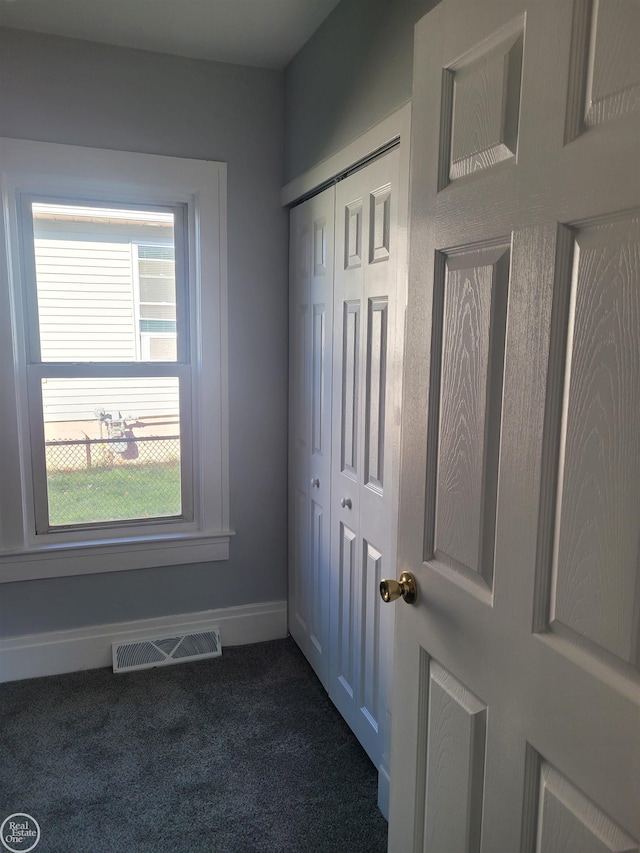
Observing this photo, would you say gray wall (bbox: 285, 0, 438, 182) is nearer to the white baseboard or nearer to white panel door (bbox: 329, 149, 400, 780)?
white panel door (bbox: 329, 149, 400, 780)

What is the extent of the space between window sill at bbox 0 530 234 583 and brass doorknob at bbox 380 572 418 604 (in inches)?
63.6

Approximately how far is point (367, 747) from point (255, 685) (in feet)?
1.99

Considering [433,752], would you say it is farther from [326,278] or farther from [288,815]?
[326,278]

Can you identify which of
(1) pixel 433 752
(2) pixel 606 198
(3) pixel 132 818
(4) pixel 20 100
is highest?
(4) pixel 20 100

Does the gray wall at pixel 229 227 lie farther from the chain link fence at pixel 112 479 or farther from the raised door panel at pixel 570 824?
the raised door panel at pixel 570 824

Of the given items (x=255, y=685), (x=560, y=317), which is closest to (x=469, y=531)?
(x=560, y=317)

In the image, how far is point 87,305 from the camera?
2525 mm

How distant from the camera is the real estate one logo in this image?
1694 mm

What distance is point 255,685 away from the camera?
2.49 m

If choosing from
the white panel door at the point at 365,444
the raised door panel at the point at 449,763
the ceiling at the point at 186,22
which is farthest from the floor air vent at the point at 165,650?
the ceiling at the point at 186,22

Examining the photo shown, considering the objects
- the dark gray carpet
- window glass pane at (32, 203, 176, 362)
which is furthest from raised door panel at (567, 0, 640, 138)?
window glass pane at (32, 203, 176, 362)

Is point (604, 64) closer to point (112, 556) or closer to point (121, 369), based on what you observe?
point (121, 369)

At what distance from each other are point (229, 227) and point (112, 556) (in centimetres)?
145

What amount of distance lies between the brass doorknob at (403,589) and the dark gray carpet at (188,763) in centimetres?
94
